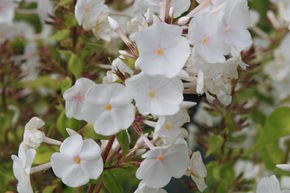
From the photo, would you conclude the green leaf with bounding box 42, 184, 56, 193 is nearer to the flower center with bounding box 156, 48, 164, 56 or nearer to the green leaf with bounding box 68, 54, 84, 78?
the green leaf with bounding box 68, 54, 84, 78

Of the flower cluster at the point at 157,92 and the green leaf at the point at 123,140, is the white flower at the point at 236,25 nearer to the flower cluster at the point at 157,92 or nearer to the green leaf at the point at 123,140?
the flower cluster at the point at 157,92

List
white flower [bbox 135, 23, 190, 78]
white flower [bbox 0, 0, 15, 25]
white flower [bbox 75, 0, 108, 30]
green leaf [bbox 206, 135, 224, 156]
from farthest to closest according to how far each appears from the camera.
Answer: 1. white flower [bbox 0, 0, 15, 25]
2. green leaf [bbox 206, 135, 224, 156]
3. white flower [bbox 75, 0, 108, 30]
4. white flower [bbox 135, 23, 190, 78]

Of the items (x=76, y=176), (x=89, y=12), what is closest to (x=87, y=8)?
(x=89, y=12)

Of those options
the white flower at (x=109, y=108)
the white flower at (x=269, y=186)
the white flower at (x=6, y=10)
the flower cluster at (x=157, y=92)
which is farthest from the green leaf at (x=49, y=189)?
the white flower at (x=6, y=10)

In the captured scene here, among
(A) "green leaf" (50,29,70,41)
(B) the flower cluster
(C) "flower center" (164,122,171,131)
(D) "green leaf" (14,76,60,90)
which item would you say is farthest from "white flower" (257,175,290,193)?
(D) "green leaf" (14,76,60,90)

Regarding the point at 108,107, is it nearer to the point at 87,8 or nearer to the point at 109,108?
the point at 109,108

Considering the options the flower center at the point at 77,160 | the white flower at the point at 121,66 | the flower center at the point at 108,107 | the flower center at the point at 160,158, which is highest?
the white flower at the point at 121,66
